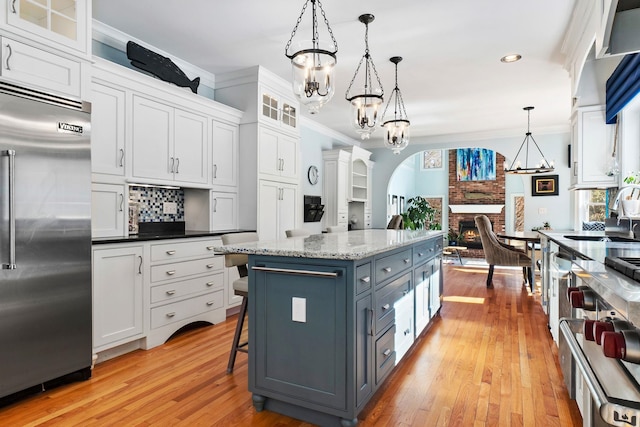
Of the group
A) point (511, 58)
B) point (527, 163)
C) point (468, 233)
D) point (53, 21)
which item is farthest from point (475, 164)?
point (53, 21)

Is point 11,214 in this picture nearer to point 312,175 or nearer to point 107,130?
point 107,130

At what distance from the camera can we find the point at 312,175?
21.5 feet

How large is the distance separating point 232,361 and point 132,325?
0.93 meters

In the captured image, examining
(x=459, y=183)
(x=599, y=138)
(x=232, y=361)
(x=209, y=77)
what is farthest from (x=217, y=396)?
(x=459, y=183)

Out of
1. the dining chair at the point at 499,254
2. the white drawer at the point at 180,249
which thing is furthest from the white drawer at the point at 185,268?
the dining chair at the point at 499,254

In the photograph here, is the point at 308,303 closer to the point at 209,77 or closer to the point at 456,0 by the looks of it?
the point at 456,0

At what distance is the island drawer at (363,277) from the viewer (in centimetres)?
190

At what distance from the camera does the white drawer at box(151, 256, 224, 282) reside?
3.19 metres

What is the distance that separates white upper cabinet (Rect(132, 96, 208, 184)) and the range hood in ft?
10.5

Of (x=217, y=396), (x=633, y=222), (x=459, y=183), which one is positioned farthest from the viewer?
(x=459, y=183)

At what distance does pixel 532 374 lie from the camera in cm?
260

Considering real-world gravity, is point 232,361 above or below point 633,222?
below

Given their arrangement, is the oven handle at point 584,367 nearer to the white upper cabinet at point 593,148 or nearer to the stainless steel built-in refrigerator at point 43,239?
the stainless steel built-in refrigerator at point 43,239

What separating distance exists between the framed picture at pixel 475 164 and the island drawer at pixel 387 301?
9.34 metres
